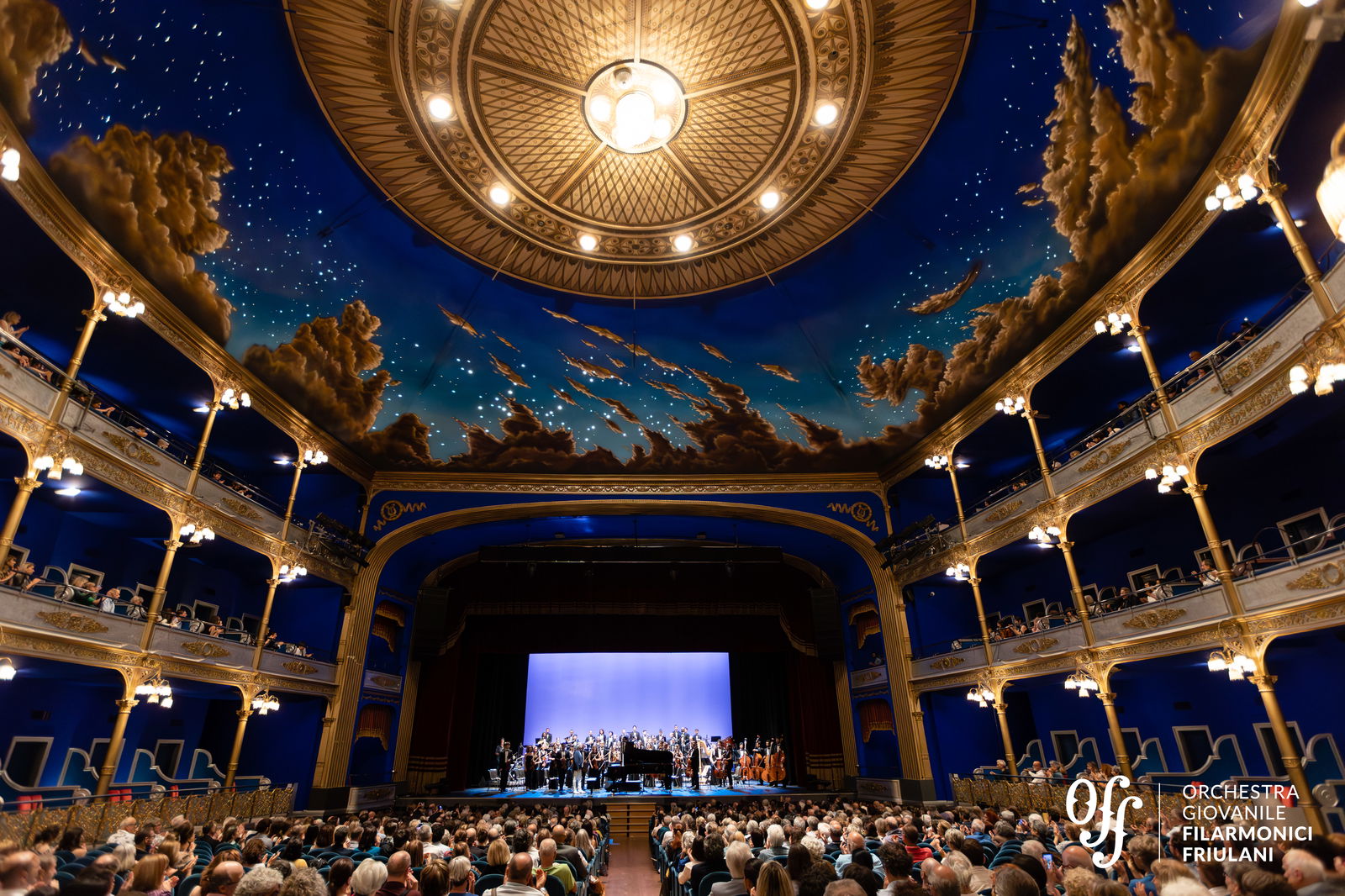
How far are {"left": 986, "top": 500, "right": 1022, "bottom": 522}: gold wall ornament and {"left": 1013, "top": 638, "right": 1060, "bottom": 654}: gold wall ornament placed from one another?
9.91 ft

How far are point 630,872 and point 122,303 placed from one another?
14686mm

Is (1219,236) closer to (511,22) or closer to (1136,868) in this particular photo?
(1136,868)

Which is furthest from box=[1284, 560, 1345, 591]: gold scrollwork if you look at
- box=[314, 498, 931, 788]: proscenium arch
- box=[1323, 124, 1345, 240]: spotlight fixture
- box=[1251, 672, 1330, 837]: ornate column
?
box=[314, 498, 931, 788]: proscenium arch

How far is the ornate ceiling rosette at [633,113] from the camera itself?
11688 millimetres

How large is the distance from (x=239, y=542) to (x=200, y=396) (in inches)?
149

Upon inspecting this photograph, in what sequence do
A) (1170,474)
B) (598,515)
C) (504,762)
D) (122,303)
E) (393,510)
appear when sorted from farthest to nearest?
(504,762)
(598,515)
(393,510)
(122,303)
(1170,474)

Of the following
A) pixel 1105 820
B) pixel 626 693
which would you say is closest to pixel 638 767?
pixel 626 693

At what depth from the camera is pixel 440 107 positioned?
12773 mm

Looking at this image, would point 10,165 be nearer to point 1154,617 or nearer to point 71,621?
point 71,621

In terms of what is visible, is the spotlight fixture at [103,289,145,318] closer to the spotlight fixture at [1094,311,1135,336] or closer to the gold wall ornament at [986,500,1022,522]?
the spotlight fixture at [1094,311,1135,336]

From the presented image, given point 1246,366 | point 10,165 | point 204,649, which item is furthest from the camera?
point 204,649

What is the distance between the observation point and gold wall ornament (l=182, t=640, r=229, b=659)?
47.8ft

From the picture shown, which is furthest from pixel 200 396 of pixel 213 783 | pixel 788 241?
pixel 788 241

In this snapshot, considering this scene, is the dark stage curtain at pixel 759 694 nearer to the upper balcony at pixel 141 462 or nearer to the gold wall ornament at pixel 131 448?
the upper balcony at pixel 141 462
